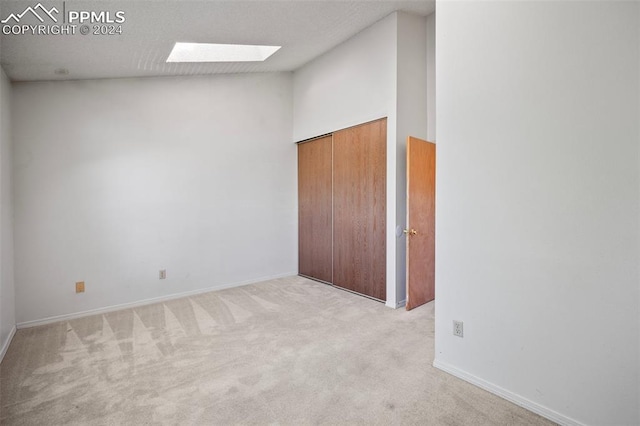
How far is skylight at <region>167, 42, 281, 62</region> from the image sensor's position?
3.37 m

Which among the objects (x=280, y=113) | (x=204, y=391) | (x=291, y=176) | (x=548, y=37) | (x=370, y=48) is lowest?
(x=204, y=391)

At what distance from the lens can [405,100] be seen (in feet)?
11.2

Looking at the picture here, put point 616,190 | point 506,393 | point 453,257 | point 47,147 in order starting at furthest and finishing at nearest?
point 47,147 → point 453,257 → point 506,393 → point 616,190

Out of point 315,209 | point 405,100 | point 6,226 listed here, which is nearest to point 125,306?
point 6,226

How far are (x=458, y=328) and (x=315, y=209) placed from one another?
2.73 m

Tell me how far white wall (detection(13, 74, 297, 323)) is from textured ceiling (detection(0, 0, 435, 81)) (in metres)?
0.35

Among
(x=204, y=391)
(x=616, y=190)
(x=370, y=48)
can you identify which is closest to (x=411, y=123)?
(x=370, y=48)

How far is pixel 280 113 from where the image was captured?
4.66 m

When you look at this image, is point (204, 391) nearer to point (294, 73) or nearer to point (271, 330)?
point (271, 330)

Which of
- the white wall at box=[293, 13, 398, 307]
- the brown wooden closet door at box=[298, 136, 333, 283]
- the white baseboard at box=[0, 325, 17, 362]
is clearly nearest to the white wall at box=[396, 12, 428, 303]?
the white wall at box=[293, 13, 398, 307]

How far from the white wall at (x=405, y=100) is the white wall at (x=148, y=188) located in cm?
188

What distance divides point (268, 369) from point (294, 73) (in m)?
4.01

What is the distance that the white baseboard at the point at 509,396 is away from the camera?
165cm

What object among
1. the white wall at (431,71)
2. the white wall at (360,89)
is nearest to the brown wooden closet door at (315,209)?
the white wall at (360,89)
